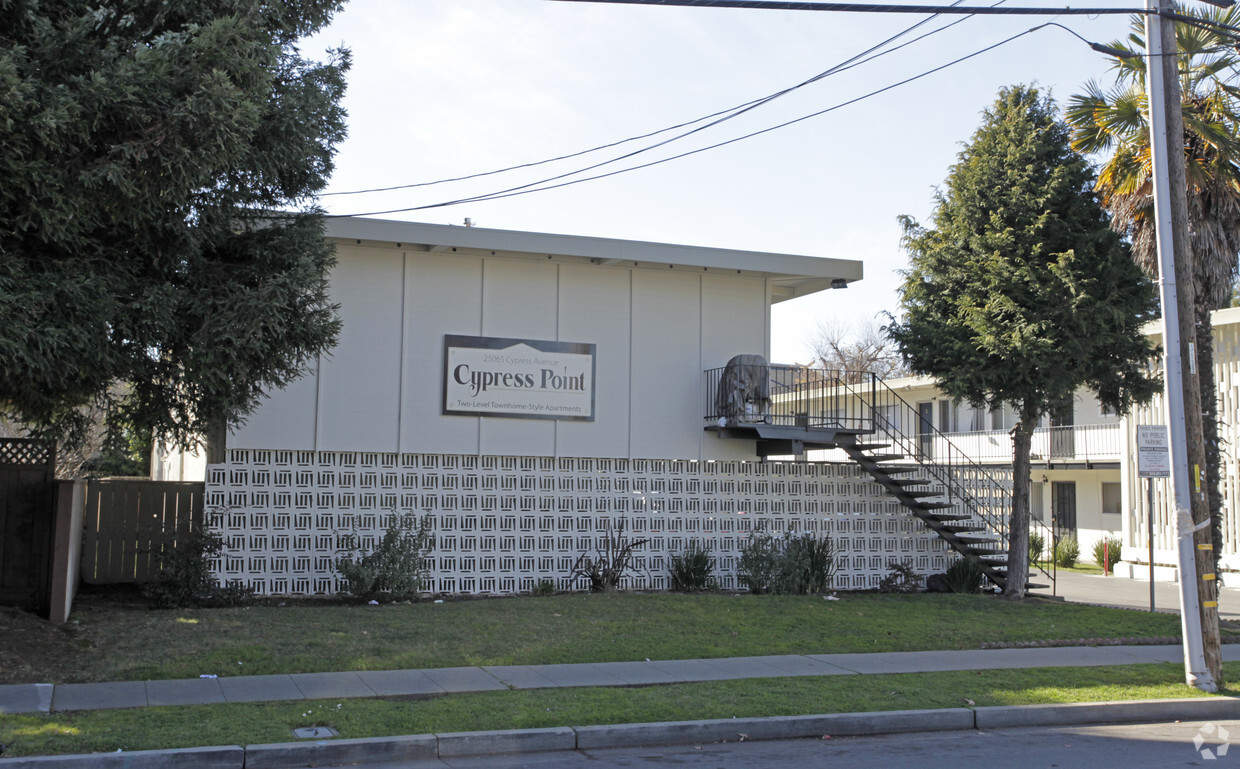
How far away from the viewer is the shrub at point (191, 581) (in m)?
14.8

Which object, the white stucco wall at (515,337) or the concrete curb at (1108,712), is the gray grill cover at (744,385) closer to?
the white stucco wall at (515,337)

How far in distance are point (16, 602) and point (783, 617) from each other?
1018 centimetres

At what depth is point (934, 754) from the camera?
8.39 meters

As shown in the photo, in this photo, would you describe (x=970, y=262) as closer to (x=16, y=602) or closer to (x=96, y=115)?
(x=96, y=115)

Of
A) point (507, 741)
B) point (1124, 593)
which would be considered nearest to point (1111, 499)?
point (1124, 593)

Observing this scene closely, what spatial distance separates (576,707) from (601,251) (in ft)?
32.7

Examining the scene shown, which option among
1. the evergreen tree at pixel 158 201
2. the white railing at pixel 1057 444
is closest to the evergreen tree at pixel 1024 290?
the evergreen tree at pixel 158 201

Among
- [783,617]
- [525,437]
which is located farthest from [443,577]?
[783,617]

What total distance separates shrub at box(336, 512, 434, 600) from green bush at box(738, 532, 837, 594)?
5503 millimetres

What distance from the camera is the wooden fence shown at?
17.6 meters

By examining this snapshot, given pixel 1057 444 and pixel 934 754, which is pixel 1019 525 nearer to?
pixel 934 754

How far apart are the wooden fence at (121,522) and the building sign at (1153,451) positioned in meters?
14.1

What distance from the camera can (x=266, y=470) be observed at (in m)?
16.2

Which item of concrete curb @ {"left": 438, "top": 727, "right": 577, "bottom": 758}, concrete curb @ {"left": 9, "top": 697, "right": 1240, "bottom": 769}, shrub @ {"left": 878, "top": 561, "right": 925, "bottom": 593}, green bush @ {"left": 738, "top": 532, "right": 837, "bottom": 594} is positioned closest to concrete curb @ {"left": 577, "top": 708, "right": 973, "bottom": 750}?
concrete curb @ {"left": 9, "top": 697, "right": 1240, "bottom": 769}
